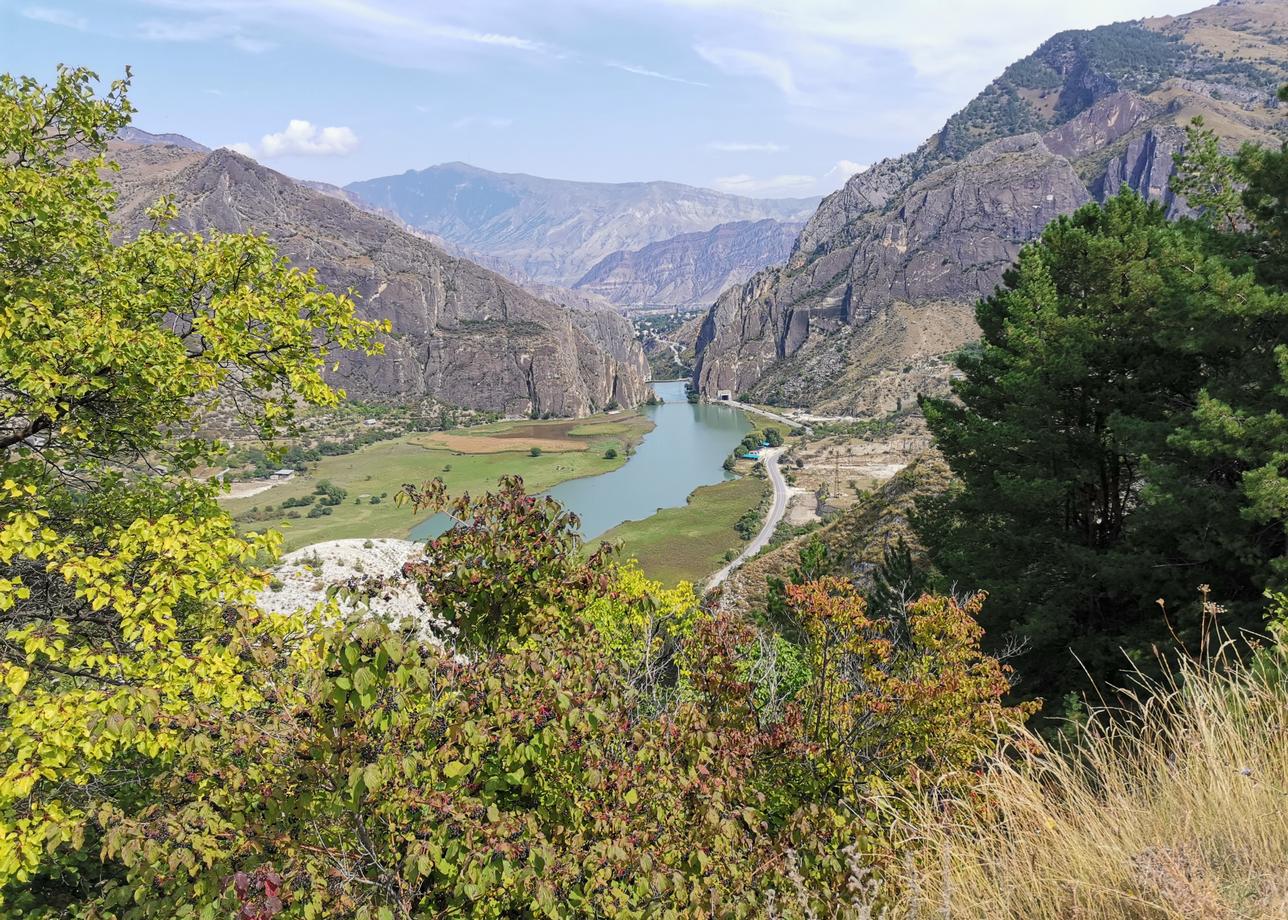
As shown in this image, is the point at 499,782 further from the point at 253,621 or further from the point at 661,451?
the point at 661,451

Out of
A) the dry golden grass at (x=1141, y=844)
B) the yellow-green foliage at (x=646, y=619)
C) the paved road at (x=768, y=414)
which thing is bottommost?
the paved road at (x=768, y=414)

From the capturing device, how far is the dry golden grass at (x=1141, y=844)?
257 centimetres

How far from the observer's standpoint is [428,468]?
120 metres

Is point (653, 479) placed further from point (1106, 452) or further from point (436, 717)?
point (436, 717)

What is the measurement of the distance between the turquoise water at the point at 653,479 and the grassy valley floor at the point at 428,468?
338 centimetres

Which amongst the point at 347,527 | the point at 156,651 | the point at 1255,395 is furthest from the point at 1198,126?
the point at 347,527

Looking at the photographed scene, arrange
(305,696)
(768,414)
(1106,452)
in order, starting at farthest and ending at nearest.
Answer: (768,414) < (1106,452) < (305,696)

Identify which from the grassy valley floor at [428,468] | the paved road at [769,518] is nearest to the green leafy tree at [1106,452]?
the paved road at [769,518]

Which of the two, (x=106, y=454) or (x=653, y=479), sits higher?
(x=106, y=454)

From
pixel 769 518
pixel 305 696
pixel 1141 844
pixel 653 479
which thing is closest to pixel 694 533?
pixel 769 518

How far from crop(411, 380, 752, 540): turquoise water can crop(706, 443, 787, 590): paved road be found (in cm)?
831

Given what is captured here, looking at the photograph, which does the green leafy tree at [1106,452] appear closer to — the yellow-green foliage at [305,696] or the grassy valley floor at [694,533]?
the yellow-green foliage at [305,696]

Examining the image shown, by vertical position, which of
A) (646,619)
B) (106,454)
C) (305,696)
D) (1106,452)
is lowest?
(646,619)

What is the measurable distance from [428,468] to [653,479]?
39.8m
